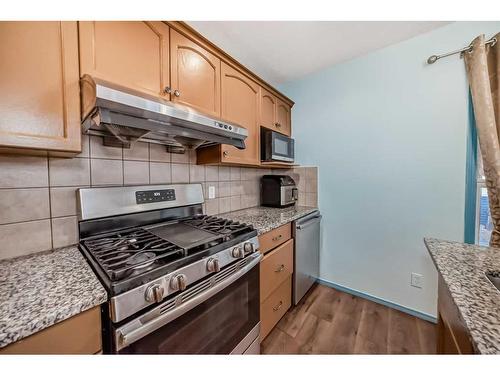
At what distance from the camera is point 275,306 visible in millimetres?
1435

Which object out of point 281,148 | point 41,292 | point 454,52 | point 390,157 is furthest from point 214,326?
point 454,52

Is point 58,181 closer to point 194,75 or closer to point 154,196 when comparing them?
point 154,196

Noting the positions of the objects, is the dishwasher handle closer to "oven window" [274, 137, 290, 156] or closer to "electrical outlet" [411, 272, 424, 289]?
"oven window" [274, 137, 290, 156]

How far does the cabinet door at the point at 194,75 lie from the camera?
3.50ft

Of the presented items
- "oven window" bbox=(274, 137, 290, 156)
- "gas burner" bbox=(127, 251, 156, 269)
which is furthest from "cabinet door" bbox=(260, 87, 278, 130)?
"gas burner" bbox=(127, 251, 156, 269)

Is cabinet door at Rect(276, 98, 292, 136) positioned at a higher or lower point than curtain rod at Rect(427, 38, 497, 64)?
lower

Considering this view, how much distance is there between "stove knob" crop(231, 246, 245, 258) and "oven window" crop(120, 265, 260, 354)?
0.43 feet

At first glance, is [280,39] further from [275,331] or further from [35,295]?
[275,331]

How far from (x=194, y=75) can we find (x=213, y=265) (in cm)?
109

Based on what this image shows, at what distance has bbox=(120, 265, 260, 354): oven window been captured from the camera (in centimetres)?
67

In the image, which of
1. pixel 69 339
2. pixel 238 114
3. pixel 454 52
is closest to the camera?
pixel 69 339

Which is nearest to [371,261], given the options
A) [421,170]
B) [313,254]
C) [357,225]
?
[357,225]

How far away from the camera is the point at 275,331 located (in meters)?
1.44

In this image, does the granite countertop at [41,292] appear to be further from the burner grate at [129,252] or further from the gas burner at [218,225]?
the gas burner at [218,225]
